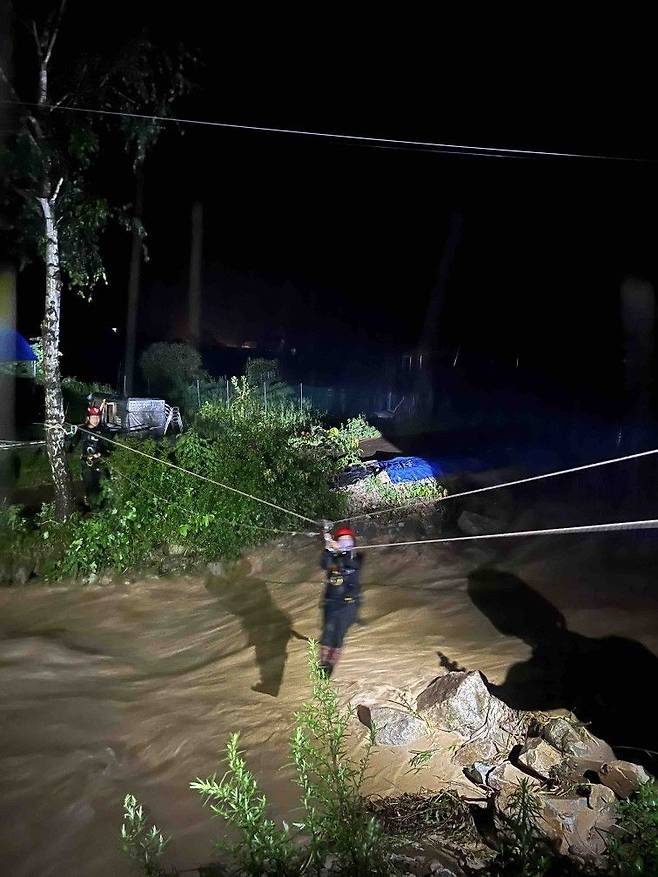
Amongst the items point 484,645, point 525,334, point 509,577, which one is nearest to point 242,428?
point 509,577

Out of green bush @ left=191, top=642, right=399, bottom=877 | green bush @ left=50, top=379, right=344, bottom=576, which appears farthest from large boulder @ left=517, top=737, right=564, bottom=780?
green bush @ left=50, top=379, right=344, bottom=576

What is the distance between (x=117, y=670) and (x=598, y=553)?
6982 mm

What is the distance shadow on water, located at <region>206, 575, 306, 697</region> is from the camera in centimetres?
643

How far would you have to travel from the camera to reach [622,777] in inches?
161

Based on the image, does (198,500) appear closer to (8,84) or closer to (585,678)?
(585,678)

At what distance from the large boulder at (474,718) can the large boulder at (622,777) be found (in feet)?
2.44

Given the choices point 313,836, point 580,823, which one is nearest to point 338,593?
point 580,823

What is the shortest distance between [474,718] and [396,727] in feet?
2.05

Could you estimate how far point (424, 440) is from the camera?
17938 mm

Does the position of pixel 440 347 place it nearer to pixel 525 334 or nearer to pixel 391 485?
pixel 525 334

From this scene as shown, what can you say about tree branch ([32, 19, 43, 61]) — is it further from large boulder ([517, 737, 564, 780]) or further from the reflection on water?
large boulder ([517, 737, 564, 780])

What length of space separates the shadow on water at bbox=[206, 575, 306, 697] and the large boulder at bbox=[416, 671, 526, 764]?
168cm

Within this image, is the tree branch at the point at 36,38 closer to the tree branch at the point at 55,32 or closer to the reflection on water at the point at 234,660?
the tree branch at the point at 55,32

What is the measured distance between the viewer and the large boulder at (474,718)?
477 cm
